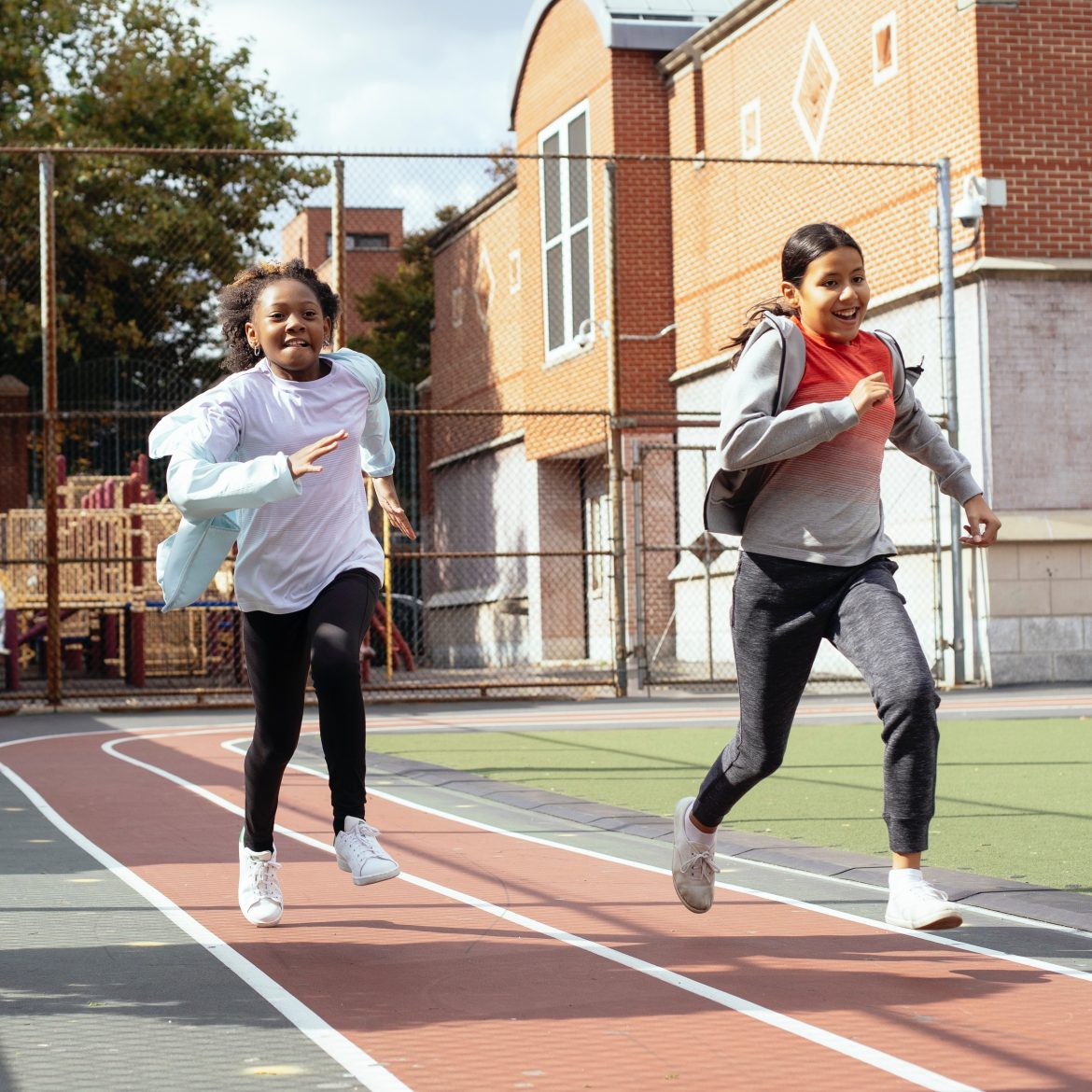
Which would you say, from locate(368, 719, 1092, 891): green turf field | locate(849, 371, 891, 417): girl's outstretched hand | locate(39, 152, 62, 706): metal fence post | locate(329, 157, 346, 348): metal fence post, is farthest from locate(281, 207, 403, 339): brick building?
locate(849, 371, 891, 417): girl's outstretched hand

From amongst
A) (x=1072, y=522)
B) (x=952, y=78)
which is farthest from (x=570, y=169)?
(x=1072, y=522)

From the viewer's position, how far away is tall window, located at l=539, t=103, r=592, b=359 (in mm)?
26750

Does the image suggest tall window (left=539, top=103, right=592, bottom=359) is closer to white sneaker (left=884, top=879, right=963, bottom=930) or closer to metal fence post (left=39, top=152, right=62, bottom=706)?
metal fence post (left=39, top=152, right=62, bottom=706)

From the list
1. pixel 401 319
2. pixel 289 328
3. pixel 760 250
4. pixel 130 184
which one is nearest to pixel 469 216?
pixel 130 184

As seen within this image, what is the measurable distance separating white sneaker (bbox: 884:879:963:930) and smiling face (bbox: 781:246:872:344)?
1563mm

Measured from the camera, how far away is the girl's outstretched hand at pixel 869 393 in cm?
539

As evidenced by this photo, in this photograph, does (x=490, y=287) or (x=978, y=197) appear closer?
(x=978, y=197)

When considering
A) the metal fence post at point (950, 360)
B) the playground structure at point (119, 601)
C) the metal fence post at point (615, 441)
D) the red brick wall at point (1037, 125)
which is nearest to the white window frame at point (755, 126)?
the red brick wall at point (1037, 125)

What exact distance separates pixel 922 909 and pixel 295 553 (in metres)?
2.05

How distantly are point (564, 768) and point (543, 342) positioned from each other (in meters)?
16.9

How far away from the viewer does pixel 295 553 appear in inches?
235

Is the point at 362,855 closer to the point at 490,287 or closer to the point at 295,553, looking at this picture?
the point at 295,553

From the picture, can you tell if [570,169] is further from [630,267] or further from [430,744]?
[430,744]

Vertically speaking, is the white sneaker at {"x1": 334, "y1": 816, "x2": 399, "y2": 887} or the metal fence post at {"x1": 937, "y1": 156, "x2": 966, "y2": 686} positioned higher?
the metal fence post at {"x1": 937, "y1": 156, "x2": 966, "y2": 686}
